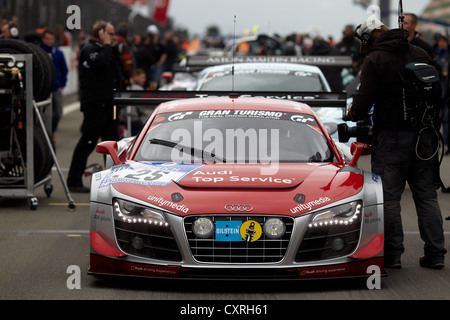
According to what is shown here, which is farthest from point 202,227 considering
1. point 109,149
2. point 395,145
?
point 395,145

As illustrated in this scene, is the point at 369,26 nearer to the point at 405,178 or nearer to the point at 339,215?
the point at 405,178

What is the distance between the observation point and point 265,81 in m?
12.6

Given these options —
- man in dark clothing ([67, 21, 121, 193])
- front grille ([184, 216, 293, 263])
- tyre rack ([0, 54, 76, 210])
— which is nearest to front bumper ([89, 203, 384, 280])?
front grille ([184, 216, 293, 263])

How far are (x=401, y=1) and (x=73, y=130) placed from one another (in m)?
13.1

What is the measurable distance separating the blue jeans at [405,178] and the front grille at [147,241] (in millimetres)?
1751

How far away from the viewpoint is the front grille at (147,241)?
20.8 feet

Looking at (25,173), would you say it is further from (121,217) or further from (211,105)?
(121,217)

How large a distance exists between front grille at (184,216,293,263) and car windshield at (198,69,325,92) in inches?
246

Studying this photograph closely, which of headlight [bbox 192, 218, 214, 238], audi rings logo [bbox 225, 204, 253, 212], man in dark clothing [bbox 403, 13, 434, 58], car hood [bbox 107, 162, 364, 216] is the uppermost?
man in dark clothing [bbox 403, 13, 434, 58]

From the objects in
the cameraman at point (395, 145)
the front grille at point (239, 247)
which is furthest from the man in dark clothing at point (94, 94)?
the front grille at point (239, 247)

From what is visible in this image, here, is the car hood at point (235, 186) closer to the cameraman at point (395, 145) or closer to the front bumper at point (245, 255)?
the front bumper at point (245, 255)

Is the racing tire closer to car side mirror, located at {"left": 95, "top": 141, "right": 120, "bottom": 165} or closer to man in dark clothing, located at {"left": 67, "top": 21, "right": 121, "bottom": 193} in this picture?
man in dark clothing, located at {"left": 67, "top": 21, "right": 121, "bottom": 193}

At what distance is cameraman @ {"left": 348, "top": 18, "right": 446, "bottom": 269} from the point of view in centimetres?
720

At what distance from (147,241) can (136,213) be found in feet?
0.62
